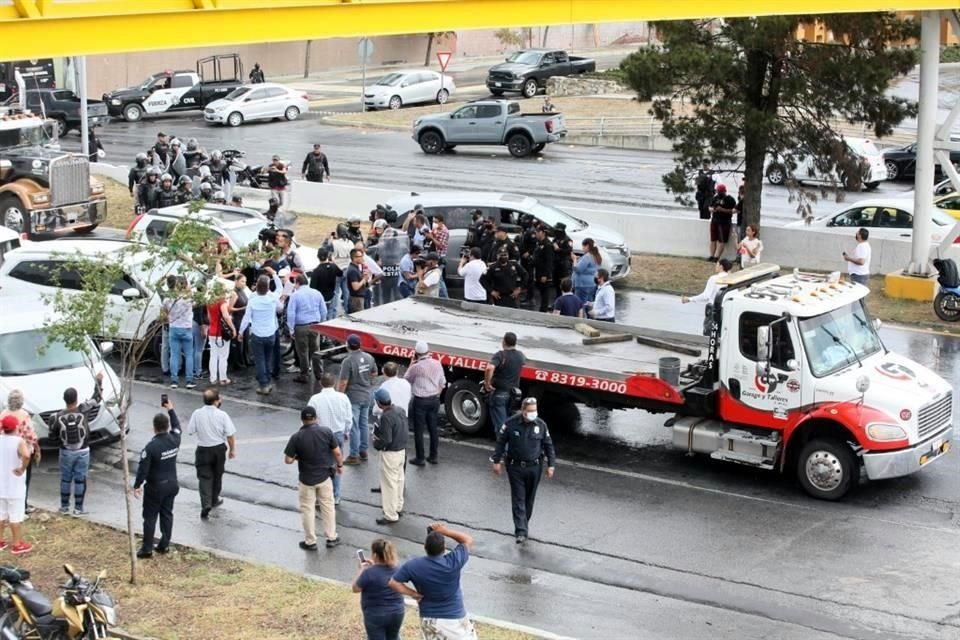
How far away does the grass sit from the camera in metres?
11.9

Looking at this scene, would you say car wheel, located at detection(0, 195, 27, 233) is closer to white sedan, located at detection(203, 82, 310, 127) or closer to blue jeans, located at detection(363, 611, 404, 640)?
white sedan, located at detection(203, 82, 310, 127)

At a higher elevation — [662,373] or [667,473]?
[662,373]

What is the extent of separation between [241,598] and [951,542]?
666 cm

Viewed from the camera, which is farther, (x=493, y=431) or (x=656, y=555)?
(x=493, y=431)

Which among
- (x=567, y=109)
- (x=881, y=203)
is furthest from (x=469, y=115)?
(x=881, y=203)

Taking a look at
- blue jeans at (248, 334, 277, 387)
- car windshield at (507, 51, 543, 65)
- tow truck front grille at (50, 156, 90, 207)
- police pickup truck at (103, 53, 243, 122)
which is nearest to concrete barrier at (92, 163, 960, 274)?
tow truck front grille at (50, 156, 90, 207)

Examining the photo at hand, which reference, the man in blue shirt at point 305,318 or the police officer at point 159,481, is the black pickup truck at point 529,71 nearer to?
the man in blue shirt at point 305,318

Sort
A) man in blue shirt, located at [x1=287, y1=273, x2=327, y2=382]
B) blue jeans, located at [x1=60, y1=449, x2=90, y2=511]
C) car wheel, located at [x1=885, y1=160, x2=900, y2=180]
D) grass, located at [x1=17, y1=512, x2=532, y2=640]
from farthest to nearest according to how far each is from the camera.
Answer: car wheel, located at [x1=885, y1=160, x2=900, y2=180], man in blue shirt, located at [x1=287, y1=273, x2=327, y2=382], blue jeans, located at [x1=60, y1=449, x2=90, y2=511], grass, located at [x1=17, y1=512, x2=532, y2=640]

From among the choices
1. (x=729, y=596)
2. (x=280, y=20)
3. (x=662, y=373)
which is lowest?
(x=729, y=596)

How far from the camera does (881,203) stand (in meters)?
27.2

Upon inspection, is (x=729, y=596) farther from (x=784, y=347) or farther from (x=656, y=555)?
(x=784, y=347)

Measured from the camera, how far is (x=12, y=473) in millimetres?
13695

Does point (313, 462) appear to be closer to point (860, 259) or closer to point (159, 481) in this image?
point (159, 481)

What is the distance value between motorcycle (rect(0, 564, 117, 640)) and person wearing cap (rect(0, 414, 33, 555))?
281 centimetres
